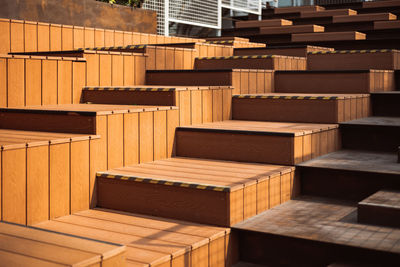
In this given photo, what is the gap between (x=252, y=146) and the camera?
3.22m

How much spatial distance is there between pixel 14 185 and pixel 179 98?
52.8 inches

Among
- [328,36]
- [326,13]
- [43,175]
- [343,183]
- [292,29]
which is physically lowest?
[343,183]

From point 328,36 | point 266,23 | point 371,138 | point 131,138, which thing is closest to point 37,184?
point 131,138

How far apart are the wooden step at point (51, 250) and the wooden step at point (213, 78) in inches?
99.8

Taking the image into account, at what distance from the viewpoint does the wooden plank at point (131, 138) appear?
3.02m

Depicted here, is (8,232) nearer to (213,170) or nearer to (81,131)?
(81,131)

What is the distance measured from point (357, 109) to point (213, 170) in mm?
1527

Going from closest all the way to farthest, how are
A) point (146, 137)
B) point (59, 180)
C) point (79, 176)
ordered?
point (59, 180) → point (79, 176) → point (146, 137)

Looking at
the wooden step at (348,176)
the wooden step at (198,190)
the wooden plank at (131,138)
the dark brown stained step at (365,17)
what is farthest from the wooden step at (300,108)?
the dark brown stained step at (365,17)

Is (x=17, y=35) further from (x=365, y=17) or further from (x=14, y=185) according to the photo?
(x=365, y=17)

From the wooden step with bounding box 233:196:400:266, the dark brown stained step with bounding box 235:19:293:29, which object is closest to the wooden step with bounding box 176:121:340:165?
the wooden step with bounding box 233:196:400:266

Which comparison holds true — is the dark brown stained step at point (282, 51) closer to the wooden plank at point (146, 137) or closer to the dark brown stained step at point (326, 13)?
the wooden plank at point (146, 137)

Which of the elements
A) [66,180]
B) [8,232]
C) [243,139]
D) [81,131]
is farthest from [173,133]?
[8,232]

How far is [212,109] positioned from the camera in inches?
150
